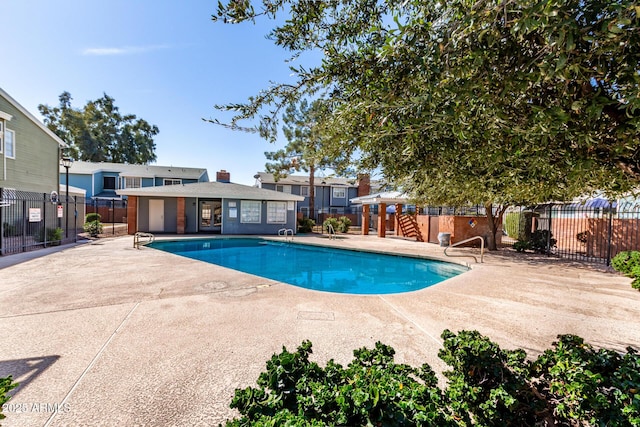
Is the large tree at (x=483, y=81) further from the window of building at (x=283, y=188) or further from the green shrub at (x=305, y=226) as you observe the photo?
the window of building at (x=283, y=188)

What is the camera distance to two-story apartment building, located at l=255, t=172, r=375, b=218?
33.4 meters

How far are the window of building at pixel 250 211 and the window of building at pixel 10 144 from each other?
1175 centimetres

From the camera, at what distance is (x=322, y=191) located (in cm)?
3522

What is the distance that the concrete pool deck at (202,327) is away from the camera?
8.96 feet

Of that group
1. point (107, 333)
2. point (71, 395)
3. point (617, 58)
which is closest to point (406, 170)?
point (617, 58)

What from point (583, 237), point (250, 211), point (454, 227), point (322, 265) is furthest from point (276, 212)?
point (583, 237)

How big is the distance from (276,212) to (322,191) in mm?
14280

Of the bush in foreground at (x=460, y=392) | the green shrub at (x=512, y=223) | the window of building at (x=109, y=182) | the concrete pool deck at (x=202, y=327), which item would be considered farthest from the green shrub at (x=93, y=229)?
the green shrub at (x=512, y=223)

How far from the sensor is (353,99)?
2.72 metres

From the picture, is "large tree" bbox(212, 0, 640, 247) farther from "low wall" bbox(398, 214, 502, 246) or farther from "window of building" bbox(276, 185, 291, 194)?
"window of building" bbox(276, 185, 291, 194)

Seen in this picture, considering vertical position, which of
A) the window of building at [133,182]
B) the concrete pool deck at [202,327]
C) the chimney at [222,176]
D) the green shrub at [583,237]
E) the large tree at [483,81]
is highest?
the chimney at [222,176]

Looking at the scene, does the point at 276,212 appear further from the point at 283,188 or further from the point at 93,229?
the point at 283,188

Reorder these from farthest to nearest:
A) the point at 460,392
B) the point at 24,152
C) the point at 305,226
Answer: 1. the point at 305,226
2. the point at 24,152
3. the point at 460,392

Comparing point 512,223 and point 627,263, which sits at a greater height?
point 512,223
